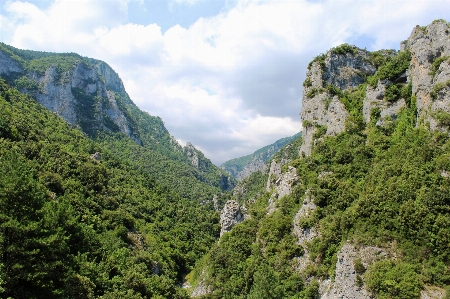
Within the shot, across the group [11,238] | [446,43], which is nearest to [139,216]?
[11,238]

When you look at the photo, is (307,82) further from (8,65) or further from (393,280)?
(8,65)

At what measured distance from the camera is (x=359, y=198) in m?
37.2

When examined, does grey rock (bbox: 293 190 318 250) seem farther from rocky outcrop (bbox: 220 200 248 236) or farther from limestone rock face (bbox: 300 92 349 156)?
rocky outcrop (bbox: 220 200 248 236)

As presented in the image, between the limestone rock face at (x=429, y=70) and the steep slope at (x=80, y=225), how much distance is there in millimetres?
44777

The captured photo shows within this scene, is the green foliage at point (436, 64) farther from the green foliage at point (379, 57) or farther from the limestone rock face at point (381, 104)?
the green foliage at point (379, 57)

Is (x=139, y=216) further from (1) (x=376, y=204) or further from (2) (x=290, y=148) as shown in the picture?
(2) (x=290, y=148)

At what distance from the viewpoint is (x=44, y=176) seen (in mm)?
47719

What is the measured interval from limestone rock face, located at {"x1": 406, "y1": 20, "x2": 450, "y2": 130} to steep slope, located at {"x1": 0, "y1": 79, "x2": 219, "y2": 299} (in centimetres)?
4478

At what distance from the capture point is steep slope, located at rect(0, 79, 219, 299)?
23.4 m

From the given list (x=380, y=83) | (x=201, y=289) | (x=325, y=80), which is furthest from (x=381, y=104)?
(x=201, y=289)

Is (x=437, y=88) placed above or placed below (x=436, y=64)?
below

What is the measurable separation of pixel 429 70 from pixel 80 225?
5408 cm

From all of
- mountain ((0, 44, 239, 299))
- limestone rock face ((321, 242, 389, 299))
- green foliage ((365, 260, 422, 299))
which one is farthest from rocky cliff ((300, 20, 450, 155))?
mountain ((0, 44, 239, 299))

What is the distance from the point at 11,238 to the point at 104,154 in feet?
264
